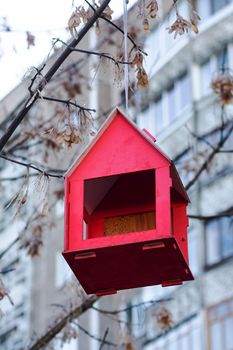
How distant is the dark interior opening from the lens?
8570 mm

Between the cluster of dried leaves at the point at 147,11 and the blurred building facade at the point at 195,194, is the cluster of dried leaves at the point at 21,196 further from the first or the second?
the blurred building facade at the point at 195,194

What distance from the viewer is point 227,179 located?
87.0 feet

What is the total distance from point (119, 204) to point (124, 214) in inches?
5.5

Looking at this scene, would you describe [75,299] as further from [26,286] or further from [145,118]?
[26,286]

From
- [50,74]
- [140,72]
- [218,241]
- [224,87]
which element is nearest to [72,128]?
[50,74]

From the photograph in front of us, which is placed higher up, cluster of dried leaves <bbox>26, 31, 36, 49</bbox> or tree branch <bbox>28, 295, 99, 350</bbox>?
cluster of dried leaves <bbox>26, 31, 36, 49</bbox>

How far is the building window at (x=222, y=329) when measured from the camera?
83.8 feet

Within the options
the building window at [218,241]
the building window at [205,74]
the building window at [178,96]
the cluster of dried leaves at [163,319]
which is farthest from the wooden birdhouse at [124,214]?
the building window at [178,96]

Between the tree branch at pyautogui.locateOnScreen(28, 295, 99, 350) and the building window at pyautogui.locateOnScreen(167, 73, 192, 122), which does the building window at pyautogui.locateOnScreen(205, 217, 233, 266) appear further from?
the tree branch at pyautogui.locateOnScreen(28, 295, 99, 350)

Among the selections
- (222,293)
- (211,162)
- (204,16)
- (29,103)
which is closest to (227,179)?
(222,293)

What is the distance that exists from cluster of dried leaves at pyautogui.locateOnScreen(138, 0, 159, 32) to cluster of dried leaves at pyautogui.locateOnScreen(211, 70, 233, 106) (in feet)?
11.0

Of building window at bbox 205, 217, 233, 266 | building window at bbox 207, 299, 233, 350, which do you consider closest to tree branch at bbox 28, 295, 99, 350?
building window at bbox 207, 299, 233, 350

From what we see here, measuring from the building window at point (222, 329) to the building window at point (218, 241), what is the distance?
1.17 meters

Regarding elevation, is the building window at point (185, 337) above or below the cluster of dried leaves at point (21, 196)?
above
